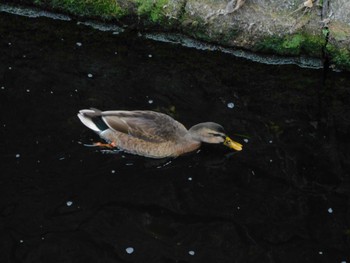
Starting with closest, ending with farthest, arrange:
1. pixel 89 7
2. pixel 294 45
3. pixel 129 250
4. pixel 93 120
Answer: pixel 129 250 < pixel 93 120 < pixel 294 45 < pixel 89 7

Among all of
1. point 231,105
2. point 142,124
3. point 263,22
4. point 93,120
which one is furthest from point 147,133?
point 263,22

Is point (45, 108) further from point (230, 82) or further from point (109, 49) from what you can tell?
point (230, 82)

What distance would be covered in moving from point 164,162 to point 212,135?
68cm

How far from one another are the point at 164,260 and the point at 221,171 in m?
1.60

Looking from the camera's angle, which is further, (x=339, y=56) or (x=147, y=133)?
(x=339, y=56)

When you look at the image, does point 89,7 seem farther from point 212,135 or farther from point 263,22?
point 212,135

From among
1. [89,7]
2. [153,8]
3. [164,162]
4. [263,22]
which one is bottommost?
[164,162]

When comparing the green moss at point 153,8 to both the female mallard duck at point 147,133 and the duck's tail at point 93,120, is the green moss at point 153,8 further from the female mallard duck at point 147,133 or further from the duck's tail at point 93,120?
the duck's tail at point 93,120

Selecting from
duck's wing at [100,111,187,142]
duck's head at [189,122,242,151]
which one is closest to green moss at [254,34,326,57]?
duck's head at [189,122,242,151]

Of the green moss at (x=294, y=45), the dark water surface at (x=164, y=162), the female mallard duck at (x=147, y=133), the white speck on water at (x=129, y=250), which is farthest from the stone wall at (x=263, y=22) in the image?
the white speck on water at (x=129, y=250)

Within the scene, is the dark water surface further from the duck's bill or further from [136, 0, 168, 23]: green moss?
[136, 0, 168, 23]: green moss

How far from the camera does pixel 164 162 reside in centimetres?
827

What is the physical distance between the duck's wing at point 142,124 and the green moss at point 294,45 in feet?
7.72

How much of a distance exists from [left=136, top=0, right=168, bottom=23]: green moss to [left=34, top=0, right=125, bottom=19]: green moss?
1.04ft
